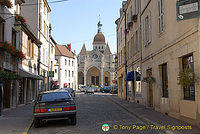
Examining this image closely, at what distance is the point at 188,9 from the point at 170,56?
3466mm

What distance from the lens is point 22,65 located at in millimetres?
17953

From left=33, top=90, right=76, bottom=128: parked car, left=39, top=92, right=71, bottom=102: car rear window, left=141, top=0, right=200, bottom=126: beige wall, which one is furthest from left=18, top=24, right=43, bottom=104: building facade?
left=141, top=0, right=200, bottom=126: beige wall

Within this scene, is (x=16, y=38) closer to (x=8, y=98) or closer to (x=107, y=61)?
(x=8, y=98)

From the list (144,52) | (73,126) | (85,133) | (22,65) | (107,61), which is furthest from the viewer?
(107,61)

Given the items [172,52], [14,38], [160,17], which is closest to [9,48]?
[14,38]

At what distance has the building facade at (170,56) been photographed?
8.29 meters

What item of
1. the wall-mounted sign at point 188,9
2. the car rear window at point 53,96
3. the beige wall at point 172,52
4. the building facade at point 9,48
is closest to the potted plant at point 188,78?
the beige wall at point 172,52

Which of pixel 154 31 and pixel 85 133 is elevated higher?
pixel 154 31

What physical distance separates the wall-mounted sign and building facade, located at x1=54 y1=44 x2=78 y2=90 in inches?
1930

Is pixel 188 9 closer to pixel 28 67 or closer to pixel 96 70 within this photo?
pixel 28 67

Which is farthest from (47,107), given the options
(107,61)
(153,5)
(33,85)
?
(107,61)

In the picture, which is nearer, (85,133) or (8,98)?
(85,133)

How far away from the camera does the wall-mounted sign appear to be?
7.49 meters

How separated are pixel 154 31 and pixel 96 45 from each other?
9211 cm
